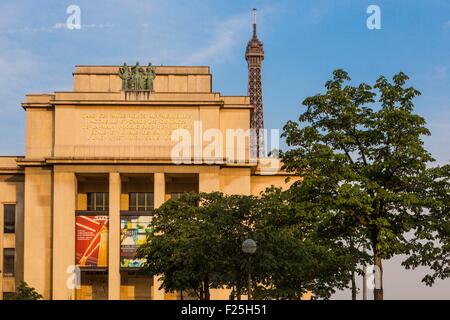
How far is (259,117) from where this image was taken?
148 metres

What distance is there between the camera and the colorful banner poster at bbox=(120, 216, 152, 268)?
252 ft

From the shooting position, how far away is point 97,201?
82.1 m

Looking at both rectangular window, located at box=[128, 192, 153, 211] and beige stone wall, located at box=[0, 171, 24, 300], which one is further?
rectangular window, located at box=[128, 192, 153, 211]

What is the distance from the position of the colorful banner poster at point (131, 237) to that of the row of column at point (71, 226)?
0.50 metres

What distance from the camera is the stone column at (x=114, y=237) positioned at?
76438mm

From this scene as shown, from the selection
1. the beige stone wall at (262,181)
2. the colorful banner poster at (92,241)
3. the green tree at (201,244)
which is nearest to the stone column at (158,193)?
the colorful banner poster at (92,241)

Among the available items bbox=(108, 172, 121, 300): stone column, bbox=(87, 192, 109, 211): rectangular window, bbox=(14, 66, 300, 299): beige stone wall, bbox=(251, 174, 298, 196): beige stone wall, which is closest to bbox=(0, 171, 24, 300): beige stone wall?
bbox=(14, 66, 300, 299): beige stone wall

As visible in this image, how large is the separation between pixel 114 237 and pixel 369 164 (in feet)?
152

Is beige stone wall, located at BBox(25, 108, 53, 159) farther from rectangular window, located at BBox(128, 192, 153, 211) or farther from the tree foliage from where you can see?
the tree foliage

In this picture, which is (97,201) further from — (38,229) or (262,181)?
(262,181)

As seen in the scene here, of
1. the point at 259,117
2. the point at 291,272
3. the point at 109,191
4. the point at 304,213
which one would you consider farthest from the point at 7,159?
the point at 259,117

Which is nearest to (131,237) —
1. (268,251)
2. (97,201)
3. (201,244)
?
(97,201)
